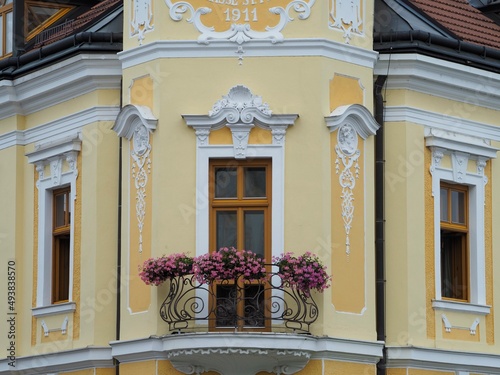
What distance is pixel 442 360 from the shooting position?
31.7 m

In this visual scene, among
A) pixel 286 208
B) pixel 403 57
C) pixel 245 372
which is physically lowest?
pixel 245 372

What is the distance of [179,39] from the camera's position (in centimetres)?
3092

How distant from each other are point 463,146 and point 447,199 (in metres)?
0.87

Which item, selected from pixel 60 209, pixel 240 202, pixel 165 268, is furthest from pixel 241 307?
pixel 60 209

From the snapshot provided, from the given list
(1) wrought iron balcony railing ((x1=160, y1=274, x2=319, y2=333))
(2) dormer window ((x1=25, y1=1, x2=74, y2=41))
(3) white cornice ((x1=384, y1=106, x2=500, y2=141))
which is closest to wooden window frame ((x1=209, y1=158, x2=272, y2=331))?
(1) wrought iron balcony railing ((x1=160, y1=274, x2=319, y2=333))

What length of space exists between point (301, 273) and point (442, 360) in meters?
3.39

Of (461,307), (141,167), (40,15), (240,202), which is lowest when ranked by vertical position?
(461,307)

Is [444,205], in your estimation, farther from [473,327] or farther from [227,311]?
[227,311]

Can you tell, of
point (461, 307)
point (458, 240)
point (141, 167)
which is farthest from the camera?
point (458, 240)

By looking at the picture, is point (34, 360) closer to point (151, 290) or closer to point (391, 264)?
point (151, 290)

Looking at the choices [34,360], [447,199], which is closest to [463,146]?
[447,199]

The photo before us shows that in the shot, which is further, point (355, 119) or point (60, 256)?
point (60, 256)

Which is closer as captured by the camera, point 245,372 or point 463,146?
point 245,372

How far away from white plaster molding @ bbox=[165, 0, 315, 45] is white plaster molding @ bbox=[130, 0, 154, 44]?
0.60 meters
